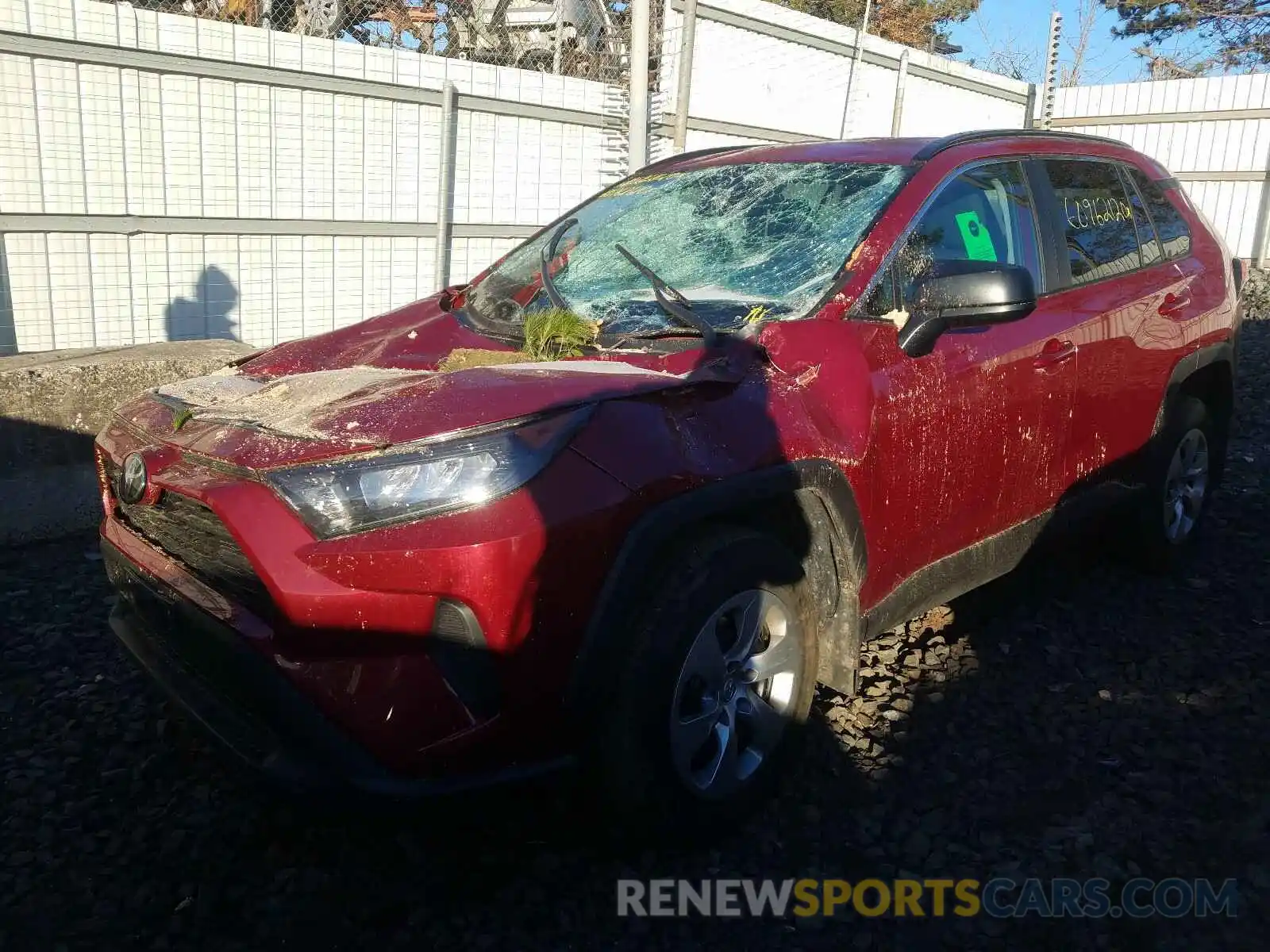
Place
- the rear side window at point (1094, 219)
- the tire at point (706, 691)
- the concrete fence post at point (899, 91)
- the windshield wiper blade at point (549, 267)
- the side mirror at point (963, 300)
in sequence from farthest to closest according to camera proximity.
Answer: the concrete fence post at point (899, 91)
the rear side window at point (1094, 219)
the windshield wiper blade at point (549, 267)
the side mirror at point (963, 300)
the tire at point (706, 691)

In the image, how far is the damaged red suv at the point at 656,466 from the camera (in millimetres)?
2170

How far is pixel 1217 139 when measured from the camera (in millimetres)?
13070

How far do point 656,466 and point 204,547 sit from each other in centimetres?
106

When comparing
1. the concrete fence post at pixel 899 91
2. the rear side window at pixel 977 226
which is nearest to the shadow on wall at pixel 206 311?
the rear side window at pixel 977 226

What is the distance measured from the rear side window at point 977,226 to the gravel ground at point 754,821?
143cm

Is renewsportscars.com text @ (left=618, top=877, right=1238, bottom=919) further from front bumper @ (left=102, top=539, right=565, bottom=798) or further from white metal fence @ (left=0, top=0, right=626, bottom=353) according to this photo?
white metal fence @ (left=0, top=0, right=626, bottom=353)

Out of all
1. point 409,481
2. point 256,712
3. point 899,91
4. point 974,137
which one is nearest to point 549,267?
point 974,137

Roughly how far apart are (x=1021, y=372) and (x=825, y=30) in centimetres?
873

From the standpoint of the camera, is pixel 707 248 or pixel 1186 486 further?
pixel 1186 486

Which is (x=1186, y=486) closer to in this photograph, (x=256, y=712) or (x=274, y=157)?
(x=256, y=712)

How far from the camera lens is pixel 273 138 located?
6945 mm

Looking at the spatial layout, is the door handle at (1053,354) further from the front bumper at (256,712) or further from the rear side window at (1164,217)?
the front bumper at (256,712)

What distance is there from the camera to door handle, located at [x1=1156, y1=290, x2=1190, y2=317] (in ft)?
13.7

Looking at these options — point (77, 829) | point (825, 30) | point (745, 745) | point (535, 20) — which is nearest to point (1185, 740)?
point (745, 745)
